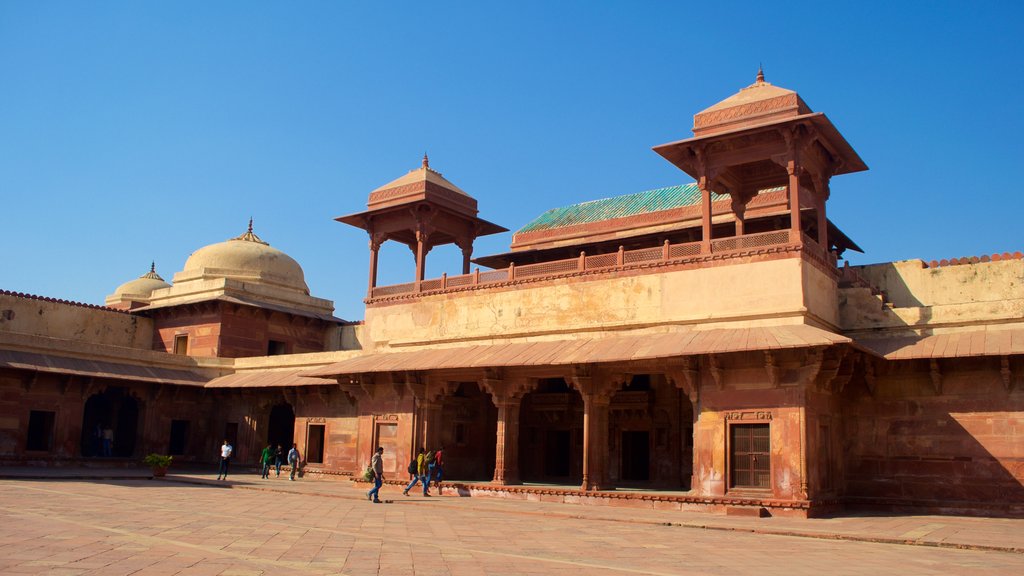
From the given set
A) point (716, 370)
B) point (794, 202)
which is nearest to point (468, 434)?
point (716, 370)

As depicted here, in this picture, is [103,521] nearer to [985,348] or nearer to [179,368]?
[985,348]

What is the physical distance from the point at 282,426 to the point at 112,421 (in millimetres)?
5932

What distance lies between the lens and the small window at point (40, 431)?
26.3 m

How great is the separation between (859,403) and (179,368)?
22611 mm

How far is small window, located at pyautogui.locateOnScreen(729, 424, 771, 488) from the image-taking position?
17.2 m

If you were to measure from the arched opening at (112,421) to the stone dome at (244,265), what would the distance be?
6.09 metres

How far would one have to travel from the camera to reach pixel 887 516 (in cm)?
1711

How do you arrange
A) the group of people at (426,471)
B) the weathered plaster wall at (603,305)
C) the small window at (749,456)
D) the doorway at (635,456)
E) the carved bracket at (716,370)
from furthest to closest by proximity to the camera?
the doorway at (635,456) → the group of people at (426,471) → the weathered plaster wall at (603,305) → the carved bracket at (716,370) → the small window at (749,456)

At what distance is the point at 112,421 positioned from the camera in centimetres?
3047

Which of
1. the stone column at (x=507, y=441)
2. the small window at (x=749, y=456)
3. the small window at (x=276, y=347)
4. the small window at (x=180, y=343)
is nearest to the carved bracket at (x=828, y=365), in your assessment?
the small window at (x=749, y=456)

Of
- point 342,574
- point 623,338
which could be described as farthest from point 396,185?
point 342,574

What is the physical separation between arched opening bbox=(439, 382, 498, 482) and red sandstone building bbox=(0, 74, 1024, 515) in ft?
0.22

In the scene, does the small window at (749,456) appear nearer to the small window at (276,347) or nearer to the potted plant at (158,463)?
the potted plant at (158,463)

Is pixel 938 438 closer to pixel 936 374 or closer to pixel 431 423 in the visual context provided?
pixel 936 374
